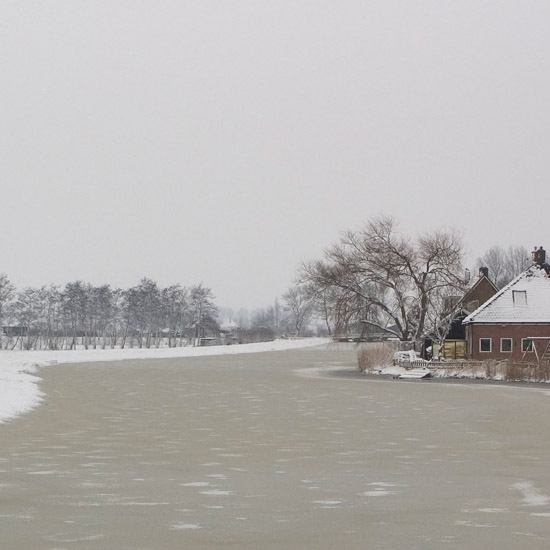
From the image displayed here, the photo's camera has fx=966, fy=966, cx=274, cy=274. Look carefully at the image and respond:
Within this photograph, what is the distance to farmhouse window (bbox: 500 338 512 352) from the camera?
62.6m

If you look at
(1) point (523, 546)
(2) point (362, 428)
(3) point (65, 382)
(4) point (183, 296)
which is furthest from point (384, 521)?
(4) point (183, 296)

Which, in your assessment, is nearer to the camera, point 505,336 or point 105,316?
point 505,336

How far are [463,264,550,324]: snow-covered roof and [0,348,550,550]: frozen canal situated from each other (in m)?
33.9

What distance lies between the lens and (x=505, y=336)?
62.8 meters

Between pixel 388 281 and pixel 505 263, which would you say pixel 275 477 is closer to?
pixel 388 281

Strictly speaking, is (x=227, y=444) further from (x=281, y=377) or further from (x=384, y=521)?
(x=281, y=377)

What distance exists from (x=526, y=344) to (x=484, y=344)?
2752mm

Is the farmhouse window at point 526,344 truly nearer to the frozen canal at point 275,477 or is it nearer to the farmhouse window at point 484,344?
the farmhouse window at point 484,344

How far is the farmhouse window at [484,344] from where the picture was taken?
6328cm

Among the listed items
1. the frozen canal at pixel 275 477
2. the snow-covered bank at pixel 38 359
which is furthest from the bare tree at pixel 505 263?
the frozen canal at pixel 275 477

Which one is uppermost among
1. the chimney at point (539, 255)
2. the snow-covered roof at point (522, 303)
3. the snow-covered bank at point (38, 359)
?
the chimney at point (539, 255)

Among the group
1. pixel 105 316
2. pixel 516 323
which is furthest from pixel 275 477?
pixel 105 316

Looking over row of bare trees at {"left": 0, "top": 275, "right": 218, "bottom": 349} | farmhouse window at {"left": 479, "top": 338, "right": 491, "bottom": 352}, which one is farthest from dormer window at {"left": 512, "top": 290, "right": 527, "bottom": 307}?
row of bare trees at {"left": 0, "top": 275, "right": 218, "bottom": 349}

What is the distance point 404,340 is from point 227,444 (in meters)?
51.7
